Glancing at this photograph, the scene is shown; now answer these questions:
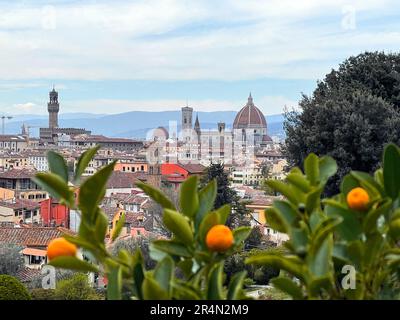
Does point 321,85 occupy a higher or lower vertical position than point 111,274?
higher

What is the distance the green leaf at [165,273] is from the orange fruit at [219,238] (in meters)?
0.05

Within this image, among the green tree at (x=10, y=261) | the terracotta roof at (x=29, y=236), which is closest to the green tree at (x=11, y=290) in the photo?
the green tree at (x=10, y=261)

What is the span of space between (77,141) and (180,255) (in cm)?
7903

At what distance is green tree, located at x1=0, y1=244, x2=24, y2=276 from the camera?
13258mm

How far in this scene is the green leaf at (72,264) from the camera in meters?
0.95

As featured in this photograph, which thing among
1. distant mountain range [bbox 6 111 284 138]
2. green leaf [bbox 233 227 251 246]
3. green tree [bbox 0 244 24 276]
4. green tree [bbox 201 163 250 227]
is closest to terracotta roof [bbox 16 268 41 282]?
green tree [bbox 0 244 24 276]

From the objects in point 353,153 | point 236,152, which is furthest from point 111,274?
point 236,152

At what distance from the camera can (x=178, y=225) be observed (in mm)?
969

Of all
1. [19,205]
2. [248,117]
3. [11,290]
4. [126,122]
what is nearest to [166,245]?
[11,290]

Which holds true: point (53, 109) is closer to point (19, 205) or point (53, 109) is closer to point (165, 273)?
point (19, 205)

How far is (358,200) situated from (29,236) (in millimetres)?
16851

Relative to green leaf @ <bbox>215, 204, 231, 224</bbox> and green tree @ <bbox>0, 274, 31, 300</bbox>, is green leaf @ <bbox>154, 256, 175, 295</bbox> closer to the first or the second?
green leaf @ <bbox>215, 204, 231, 224</bbox>
